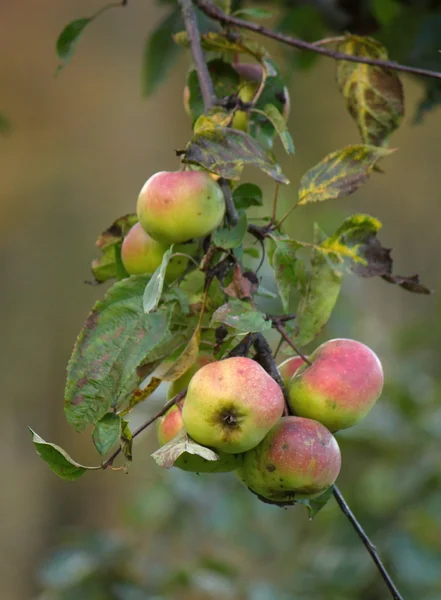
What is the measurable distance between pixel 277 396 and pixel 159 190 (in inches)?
6.2

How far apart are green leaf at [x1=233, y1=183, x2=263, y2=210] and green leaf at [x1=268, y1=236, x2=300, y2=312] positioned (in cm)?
5

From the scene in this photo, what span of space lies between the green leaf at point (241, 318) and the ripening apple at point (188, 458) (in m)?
0.06

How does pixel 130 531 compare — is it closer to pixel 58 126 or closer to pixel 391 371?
pixel 391 371

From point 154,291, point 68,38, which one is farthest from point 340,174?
point 68,38

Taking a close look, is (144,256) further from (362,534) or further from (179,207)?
(362,534)

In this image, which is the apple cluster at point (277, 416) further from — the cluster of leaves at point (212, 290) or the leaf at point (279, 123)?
the leaf at point (279, 123)

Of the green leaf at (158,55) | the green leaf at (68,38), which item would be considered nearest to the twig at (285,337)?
the green leaf at (68,38)

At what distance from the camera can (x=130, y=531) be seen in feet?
4.42

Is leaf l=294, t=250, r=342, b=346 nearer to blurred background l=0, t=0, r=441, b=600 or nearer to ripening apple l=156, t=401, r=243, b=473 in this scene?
ripening apple l=156, t=401, r=243, b=473

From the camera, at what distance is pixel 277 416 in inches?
17.6

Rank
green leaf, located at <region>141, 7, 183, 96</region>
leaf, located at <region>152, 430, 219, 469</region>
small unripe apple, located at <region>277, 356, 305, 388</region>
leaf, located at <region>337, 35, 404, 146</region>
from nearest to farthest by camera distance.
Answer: leaf, located at <region>152, 430, 219, 469</region> < small unripe apple, located at <region>277, 356, 305, 388</region> < leaf, located at <region>337, 35, 404, 146</region> < green leaf, located at <region>141, 7, 183, 96</region>

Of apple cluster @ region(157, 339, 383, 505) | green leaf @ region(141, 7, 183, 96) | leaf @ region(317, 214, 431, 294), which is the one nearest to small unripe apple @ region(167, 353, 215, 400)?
apple cluster @ region(157, 339, 383, 505)

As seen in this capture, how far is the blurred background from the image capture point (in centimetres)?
108

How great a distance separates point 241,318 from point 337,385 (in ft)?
0.24
